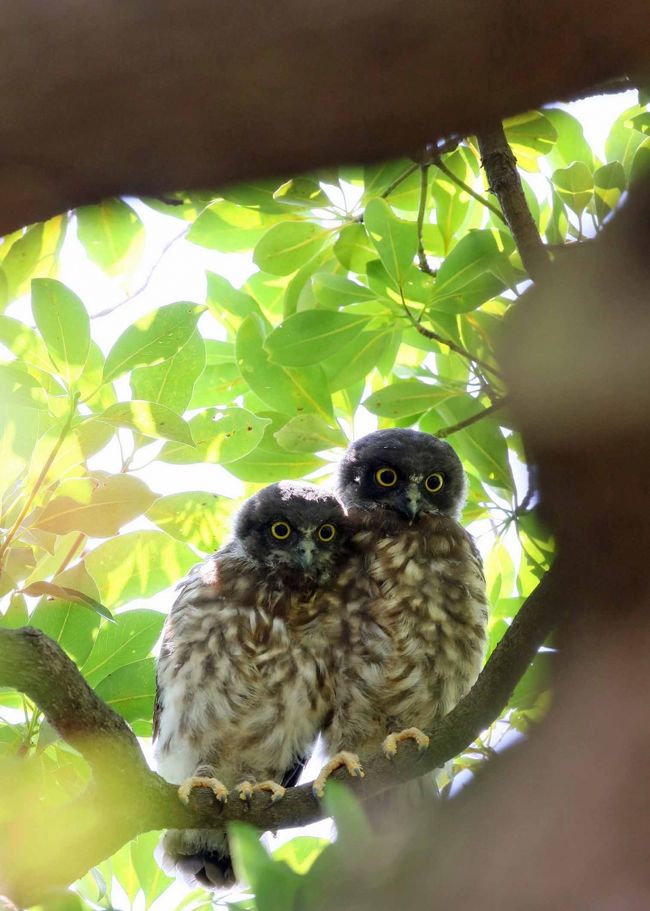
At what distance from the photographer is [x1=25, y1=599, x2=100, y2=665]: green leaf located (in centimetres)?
336

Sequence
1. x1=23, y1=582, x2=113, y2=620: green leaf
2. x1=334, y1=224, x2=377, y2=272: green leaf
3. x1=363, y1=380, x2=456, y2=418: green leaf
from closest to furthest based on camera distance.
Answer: x1=23, y1=582, x2=113, y2=620: green leaf → x1=363, y1=380, x2=456, y2=418: green leaf → x1=334, y1=224, x2=377, y2=272: green leaf

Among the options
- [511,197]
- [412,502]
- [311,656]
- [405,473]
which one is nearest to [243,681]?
[311,656]

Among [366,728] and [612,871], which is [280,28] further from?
[366,728]

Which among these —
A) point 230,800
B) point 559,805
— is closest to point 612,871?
point 559,805

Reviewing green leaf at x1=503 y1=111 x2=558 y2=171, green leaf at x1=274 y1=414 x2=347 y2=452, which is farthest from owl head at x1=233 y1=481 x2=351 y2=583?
green leaf at x1=503 y1=111 x2=558 y2=171

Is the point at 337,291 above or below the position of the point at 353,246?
below

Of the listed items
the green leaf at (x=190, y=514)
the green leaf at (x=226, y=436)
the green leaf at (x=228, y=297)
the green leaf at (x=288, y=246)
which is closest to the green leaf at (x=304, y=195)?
the green leaf at (x=288, y=246)

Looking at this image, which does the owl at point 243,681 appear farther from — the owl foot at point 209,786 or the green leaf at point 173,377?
the green leaf at point 173,377

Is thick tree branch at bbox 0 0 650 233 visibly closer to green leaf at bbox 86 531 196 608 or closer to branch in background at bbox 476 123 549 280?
branch in background at bbox 476 123 549 280

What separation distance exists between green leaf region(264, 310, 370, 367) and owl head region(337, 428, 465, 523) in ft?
3.28

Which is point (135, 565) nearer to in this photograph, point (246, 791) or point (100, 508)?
point (100, 508)

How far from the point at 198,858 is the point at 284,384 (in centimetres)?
195

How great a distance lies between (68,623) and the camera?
3387 millimetres

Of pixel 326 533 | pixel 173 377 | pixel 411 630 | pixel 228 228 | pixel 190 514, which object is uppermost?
pixel 228 228
